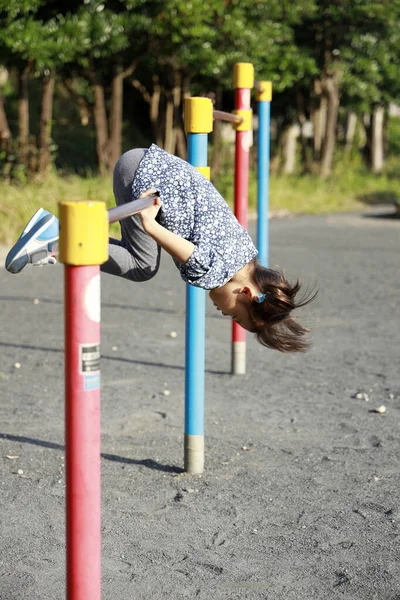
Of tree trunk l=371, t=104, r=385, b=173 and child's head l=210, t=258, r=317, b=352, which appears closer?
child's head l=210, t=258, r=317, b=352

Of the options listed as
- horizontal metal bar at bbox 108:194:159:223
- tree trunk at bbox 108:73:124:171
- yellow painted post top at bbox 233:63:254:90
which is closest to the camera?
horizontal metal bar at bbox 108:194:159:223

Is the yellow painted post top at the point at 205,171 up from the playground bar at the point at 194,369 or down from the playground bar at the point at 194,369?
up

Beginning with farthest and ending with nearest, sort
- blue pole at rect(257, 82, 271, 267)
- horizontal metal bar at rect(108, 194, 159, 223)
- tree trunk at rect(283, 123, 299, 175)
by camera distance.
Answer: tree trunk at rect(283, 123, 299, 175)
blue pole at rect(257, 82, 271, 267)
horizontal metal bar at rect(108, 194, 159, 223)

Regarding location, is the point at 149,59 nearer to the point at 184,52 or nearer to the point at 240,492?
the point at 184,52

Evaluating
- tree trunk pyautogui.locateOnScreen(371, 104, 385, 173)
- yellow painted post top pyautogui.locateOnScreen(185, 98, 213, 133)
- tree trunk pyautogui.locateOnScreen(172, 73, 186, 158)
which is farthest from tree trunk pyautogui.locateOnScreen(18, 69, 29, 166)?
tree trunk pyautogui.locateOnScreen(371, 104, 385, 173)

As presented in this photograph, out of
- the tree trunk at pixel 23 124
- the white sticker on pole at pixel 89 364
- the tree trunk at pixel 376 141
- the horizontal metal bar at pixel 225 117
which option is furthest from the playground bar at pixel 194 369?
the tree trunk at pixel 376 141

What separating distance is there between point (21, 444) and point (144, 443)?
54 cm

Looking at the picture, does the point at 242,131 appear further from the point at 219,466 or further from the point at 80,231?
the point at 80,231

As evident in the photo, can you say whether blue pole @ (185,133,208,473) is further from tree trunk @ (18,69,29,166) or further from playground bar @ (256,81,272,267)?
tree trunk @ (18,69,29,166)

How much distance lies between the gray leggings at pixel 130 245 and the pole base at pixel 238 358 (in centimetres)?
171

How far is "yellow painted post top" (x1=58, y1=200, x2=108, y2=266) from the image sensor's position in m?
1.82

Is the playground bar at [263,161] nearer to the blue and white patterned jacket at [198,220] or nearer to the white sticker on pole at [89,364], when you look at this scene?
the blue and white patterned jacket at [198,220]

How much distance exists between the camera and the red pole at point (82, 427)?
1.88m

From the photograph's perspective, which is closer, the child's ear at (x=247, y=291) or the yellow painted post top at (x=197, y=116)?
the child's ear at (x=247, y=291)
